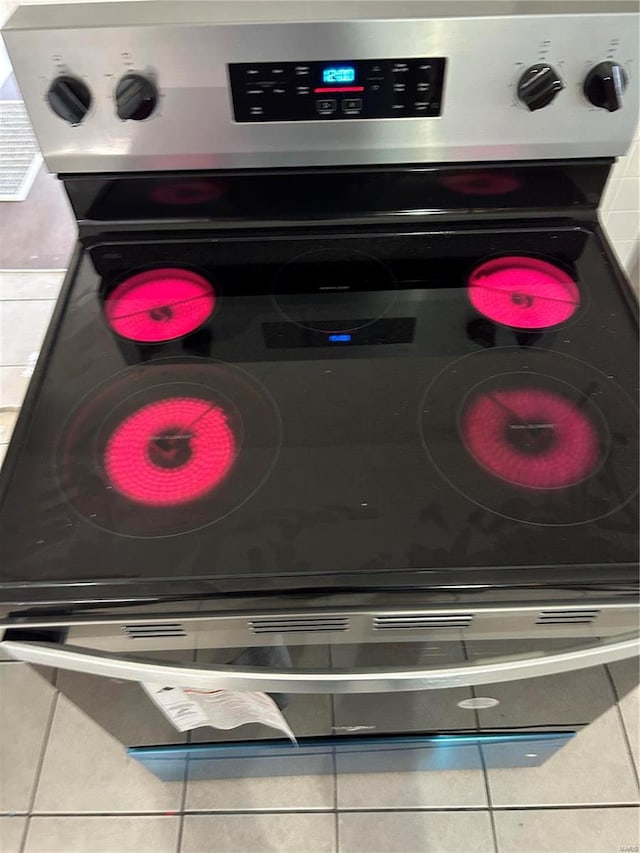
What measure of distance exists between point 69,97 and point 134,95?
0.07 m

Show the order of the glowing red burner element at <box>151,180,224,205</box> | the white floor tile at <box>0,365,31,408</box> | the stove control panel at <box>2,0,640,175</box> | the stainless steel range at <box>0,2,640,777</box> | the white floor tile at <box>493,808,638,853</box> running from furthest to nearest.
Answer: the white floor tile at <box>0,365,31,408</box>
the white floor tile at <box>493,808,638,853</box>
the glowing red burner element at <box>151,180,224,205</box>
the stove control panel at <box>2,0,640,175</box>
the stainless steel range at <box>0,2,640,777</box>

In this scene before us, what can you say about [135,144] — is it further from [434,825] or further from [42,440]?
[434,825]

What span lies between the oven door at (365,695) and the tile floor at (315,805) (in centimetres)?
9

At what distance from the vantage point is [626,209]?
3.23ft

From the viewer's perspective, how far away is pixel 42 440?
0.67 metres

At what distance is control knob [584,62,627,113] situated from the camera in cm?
72

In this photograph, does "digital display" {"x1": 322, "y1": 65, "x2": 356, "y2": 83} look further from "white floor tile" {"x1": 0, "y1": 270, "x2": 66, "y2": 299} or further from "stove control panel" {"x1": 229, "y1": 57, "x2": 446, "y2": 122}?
"white floor tile" {"x1": 0, "y1": 270, "x2": 66, "y2": 299}

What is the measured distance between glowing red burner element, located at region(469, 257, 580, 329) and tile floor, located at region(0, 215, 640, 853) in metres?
0.65

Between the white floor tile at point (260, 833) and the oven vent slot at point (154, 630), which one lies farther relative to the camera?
the white floor tile at point (260, 833)

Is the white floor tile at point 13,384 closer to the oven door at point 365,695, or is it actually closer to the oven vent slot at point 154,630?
the oven door at point 365,695

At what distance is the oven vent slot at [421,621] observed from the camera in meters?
0.59

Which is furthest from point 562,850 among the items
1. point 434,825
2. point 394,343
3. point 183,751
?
point 394,343

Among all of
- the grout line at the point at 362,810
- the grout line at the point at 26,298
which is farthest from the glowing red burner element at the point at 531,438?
the grout line at the point at 26,298

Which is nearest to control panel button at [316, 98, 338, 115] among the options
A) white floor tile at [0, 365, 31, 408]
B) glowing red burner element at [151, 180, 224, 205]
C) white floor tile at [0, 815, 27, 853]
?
glowing red burner element at [151, 180, 224, 205]
